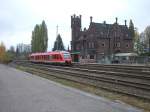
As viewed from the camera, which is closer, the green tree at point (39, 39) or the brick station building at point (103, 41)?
the brick station building at point (103, 41)

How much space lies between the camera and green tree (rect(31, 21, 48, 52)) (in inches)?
4427

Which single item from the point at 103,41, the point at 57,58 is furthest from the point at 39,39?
the point at 57,58

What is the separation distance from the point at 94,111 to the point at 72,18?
94823 mm

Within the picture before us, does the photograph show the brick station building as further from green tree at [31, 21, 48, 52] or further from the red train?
the red train

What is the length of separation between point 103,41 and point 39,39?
2910 cm

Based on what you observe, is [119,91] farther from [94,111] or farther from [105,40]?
[105,40]

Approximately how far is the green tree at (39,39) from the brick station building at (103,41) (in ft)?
50.9

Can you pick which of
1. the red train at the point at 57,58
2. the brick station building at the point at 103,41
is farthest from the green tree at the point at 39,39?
the red train at the point at 57,58

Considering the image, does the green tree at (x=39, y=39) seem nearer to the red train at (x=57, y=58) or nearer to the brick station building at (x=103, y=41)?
the brick station building at (x=103, y=41)

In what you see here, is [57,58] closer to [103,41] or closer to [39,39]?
[103,41]

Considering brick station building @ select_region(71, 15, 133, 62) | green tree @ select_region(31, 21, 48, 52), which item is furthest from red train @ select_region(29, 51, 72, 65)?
green tree @ select_region(31, 21, 48, 52)

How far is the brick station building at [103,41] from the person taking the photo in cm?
9231

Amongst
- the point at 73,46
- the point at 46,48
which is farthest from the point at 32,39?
the point at 73,46

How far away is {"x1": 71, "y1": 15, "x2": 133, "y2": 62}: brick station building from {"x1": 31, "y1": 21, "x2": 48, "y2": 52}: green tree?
15.5m
